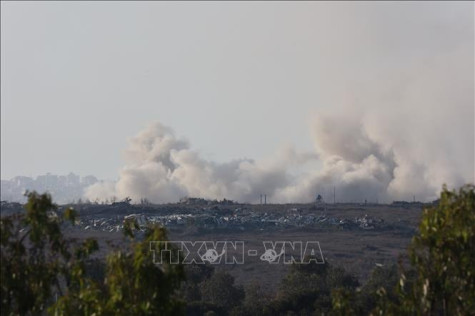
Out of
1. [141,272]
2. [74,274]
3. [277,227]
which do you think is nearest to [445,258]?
[141,272]

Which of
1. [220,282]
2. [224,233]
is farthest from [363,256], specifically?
[220,282]

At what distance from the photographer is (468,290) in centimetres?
2556

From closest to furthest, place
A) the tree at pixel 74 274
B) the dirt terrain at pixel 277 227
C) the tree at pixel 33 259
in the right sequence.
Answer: the tree at pixel 74 274 < the tree at pixel 33 259 < the dirt terrain at pixel 277 227

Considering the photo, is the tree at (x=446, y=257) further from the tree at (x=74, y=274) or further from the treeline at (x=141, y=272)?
the tree at (x=74, y=274)

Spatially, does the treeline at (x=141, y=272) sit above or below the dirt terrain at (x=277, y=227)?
below

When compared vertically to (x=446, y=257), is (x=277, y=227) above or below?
above

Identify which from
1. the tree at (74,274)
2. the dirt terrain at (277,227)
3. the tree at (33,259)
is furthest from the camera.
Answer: the dirt terrain at (277,227)

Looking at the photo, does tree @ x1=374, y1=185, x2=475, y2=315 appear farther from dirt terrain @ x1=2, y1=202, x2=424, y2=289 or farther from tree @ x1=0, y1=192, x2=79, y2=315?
dirt terrain @ x1=2, y1=202, x2=424, y2=289

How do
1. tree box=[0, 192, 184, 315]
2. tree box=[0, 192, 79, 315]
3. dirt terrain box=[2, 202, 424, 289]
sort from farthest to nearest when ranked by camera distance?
1. dirt terrain box=[2, 202, 424, 289]
2. tree box=[0, 192, 79, 315]
3. tree box=[0, 192, 184, 315]

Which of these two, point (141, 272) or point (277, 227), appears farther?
point (277, 227)

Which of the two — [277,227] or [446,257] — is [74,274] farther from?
[277,227]

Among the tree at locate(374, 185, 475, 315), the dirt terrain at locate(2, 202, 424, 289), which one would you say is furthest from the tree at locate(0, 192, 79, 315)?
the dirt terrain at locate(2, 202, 424, 289)

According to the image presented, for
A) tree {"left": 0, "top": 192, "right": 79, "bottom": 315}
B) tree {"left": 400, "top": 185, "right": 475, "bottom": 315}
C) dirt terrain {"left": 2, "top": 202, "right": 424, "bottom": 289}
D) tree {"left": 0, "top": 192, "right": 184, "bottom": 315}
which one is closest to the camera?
tree {"left": 0, "top": 192, "right": 184, "bottom": 315}

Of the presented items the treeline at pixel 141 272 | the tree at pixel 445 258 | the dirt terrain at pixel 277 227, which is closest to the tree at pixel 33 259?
the treeline at pixel 141 272
